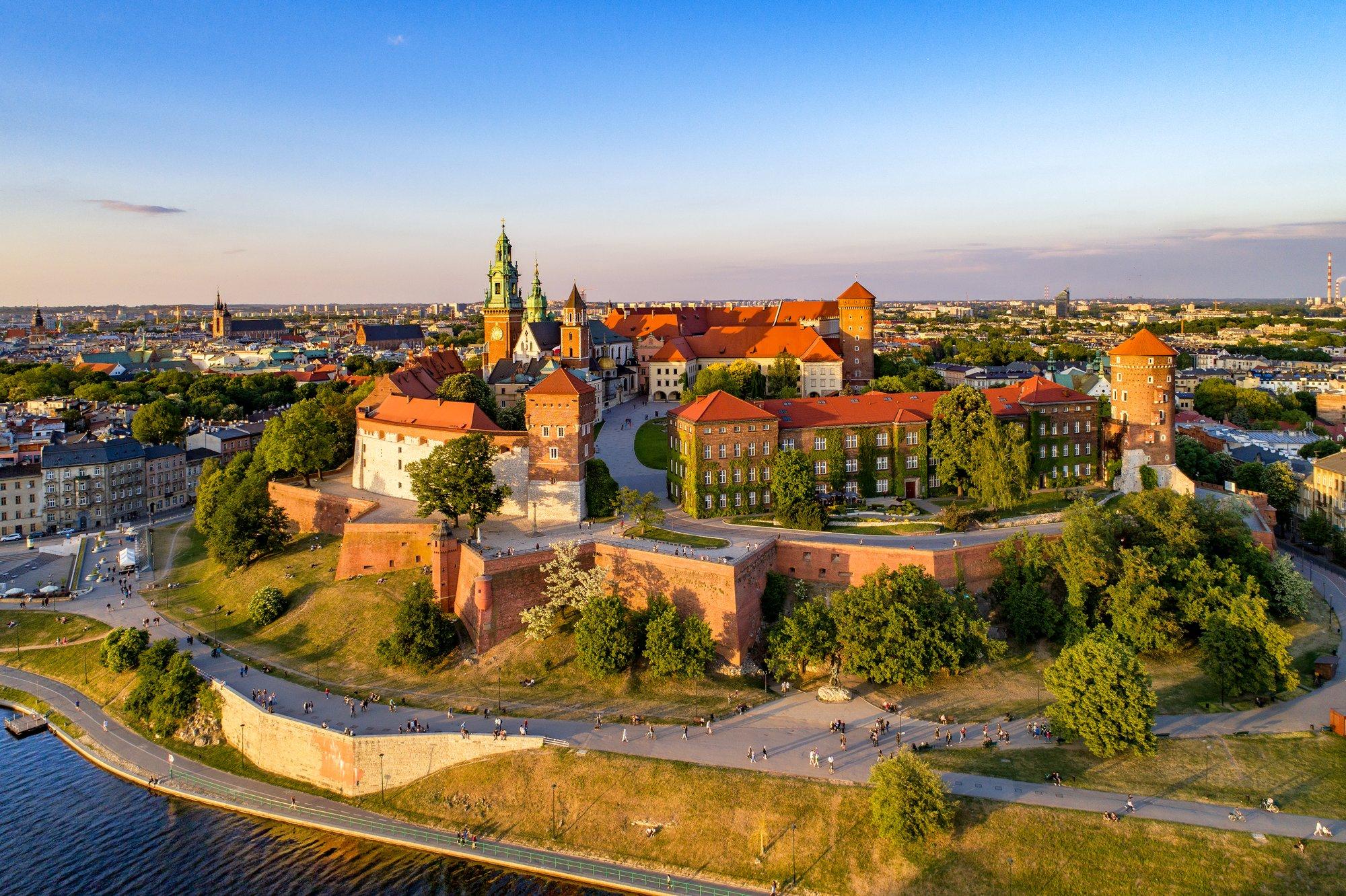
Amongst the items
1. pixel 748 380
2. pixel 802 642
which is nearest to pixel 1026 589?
pixel 802 642

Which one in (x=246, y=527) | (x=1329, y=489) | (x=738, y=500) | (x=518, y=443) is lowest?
(x=1329, y=489)

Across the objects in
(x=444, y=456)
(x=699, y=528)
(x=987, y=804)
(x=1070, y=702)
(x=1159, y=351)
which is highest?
(x=1159, y=351)

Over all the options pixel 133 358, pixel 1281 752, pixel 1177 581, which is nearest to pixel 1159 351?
pixel 1177 581

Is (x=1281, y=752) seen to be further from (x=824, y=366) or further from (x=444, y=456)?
(x=824, y=366)

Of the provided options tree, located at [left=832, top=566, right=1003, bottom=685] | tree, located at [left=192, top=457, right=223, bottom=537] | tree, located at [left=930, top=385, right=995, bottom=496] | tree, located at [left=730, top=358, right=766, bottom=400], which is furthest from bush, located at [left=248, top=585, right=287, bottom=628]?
tree, located at [left=730, top=358, right=766, bottom=400]

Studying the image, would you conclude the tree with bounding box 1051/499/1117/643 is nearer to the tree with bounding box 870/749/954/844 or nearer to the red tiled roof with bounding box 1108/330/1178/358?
the tree with bounding box 870/749/954/844

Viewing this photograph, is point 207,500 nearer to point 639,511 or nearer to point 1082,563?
point 639,511
